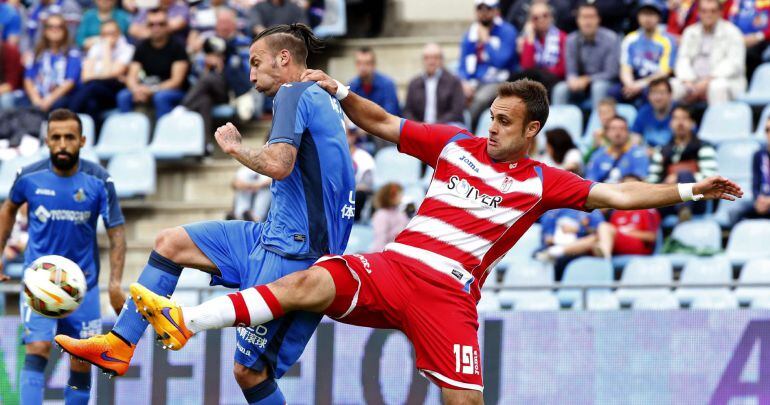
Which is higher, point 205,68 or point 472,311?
point 205,68

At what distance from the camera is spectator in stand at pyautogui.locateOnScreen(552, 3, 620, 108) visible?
15641mm

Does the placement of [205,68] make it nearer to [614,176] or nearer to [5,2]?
[5,2]

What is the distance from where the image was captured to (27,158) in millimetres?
16484

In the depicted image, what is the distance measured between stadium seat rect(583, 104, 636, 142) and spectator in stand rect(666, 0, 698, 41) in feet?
3.70

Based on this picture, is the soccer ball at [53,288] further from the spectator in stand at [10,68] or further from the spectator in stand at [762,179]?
the spectator in stand at [10,68]

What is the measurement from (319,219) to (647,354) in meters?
4.40

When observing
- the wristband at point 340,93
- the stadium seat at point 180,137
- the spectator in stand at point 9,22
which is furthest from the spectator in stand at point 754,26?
the spectator in stand at point 9,22

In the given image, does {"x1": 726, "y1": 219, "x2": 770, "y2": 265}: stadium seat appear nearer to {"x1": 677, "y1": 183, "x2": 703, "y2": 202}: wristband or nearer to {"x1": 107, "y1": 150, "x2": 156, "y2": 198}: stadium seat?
{"x1": 677, "y1": 183, "x2": 703, "y2": 202}: wristband

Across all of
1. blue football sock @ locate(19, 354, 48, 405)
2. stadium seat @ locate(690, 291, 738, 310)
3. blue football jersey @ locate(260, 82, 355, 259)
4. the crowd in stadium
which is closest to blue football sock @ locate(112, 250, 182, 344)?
blue football jersey @ locate(260, 82, 355, 259)

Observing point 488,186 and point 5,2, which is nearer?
point 488,186

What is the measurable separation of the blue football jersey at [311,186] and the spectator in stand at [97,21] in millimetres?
10923

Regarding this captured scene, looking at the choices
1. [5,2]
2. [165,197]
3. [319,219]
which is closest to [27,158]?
[165,197]

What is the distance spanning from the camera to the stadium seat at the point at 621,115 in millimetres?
15094

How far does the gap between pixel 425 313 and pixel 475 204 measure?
70 cm
